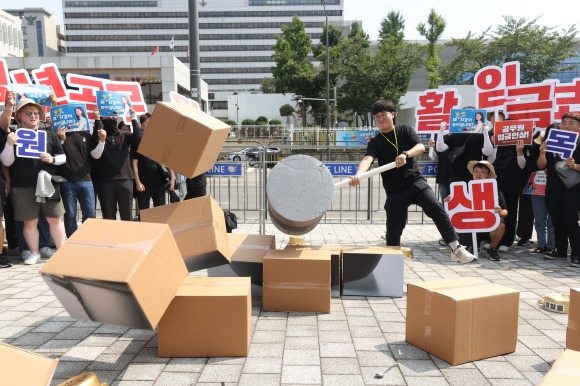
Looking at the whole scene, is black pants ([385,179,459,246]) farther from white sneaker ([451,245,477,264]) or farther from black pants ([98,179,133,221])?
black pants ([98,179,133,221])

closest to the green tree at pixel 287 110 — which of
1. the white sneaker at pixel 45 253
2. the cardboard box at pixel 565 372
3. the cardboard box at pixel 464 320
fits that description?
the white sneaker at pixel 45 253

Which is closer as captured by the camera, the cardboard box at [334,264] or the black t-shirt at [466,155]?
the cardboard box at [334,264]

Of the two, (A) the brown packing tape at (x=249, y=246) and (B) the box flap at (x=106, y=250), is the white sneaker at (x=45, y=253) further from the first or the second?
(B) the box flap at (x=106, y=250)

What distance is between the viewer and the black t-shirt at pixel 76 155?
5969mm

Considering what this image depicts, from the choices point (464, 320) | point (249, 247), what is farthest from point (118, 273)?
point (464, 320)

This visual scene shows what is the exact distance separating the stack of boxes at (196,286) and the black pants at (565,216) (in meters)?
3.38

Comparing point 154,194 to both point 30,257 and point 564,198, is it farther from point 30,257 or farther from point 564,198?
point 564,198

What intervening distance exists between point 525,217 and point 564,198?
1.14 meters

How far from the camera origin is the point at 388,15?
59.7 meters

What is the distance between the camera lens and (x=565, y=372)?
1.84 meters

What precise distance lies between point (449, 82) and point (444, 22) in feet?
74.8

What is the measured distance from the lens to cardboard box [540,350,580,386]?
1764 millimetres

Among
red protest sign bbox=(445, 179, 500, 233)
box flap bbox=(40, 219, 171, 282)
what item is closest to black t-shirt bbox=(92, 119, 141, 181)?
box flap bbox=(40, 219, 171, 282)

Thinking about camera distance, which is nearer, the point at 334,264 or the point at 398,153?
the point at 334,264
